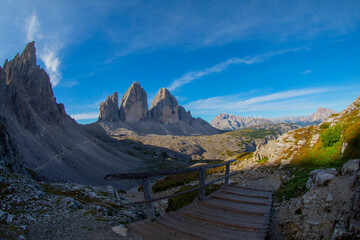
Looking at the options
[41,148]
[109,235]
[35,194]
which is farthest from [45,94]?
[109,235]

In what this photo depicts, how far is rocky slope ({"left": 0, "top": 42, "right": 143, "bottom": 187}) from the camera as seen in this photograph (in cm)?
4647

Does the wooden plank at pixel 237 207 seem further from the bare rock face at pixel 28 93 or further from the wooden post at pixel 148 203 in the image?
the bare rock face at pixel 28 93

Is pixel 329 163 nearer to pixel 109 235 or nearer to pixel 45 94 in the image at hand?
pixel 109 235

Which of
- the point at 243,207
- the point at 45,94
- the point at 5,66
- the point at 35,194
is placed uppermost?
the point at 5,66

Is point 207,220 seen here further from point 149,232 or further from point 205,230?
point 149,232

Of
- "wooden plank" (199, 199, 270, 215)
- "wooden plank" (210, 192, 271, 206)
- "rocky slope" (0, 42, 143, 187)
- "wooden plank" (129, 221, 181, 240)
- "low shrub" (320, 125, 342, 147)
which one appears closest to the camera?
"wooden plank" (129, 221, 181, 240)

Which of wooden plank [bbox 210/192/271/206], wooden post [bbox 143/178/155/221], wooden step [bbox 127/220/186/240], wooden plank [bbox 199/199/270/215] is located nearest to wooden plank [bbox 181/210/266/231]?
wooden plank [bbox 199/199/270/215]

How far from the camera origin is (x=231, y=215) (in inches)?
283

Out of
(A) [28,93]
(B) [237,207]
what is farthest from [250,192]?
(A) [28,93]

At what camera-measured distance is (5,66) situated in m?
91.6

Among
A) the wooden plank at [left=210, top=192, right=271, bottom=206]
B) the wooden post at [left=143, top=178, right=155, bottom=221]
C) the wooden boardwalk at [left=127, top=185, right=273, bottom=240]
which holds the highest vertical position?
the wooden post at [left=143, top=178, right=155, bottom=221]

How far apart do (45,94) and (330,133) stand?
Answer: 112 metres

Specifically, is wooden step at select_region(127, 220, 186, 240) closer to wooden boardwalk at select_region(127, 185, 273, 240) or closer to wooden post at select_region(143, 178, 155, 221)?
wooden boardwalk at select_region(127, 185, 273, 240)

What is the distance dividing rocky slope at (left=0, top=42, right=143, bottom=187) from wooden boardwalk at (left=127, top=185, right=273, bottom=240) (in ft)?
108
